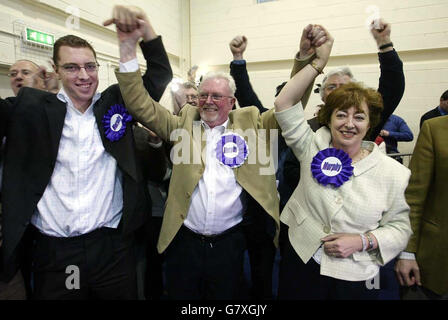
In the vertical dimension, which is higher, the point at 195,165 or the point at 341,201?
the point at 195,165

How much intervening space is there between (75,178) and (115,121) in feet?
1.06

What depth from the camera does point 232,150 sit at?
1341 millimetres

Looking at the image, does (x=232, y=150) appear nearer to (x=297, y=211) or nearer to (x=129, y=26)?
(x=297, y=211)

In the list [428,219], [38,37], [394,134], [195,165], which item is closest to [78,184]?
[195,165]

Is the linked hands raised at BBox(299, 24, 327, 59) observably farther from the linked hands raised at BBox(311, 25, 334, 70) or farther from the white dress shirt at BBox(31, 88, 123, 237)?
the white dress shirt at BBox(31, 88, 123, 237)

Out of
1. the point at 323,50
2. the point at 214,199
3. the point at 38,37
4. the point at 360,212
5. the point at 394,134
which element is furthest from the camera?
the point at 394,134

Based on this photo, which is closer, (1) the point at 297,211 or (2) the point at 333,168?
(2) the point at 333,168

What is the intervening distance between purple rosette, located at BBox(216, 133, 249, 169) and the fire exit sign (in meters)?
3.19

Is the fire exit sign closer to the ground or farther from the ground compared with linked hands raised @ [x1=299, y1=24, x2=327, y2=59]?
farther from the ground

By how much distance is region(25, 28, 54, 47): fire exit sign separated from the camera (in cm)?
311

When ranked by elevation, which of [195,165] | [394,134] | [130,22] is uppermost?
[130,22]

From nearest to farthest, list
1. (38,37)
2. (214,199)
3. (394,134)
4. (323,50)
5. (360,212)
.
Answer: (360,212)
(323,50)
(214,199)
(38,37)
(394,134)

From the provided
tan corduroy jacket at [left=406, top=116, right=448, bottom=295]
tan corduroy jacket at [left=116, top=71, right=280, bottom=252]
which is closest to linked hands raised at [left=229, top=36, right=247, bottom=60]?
tan corduroy jacket at [left=116, top=71, right=280, bottom=252]
